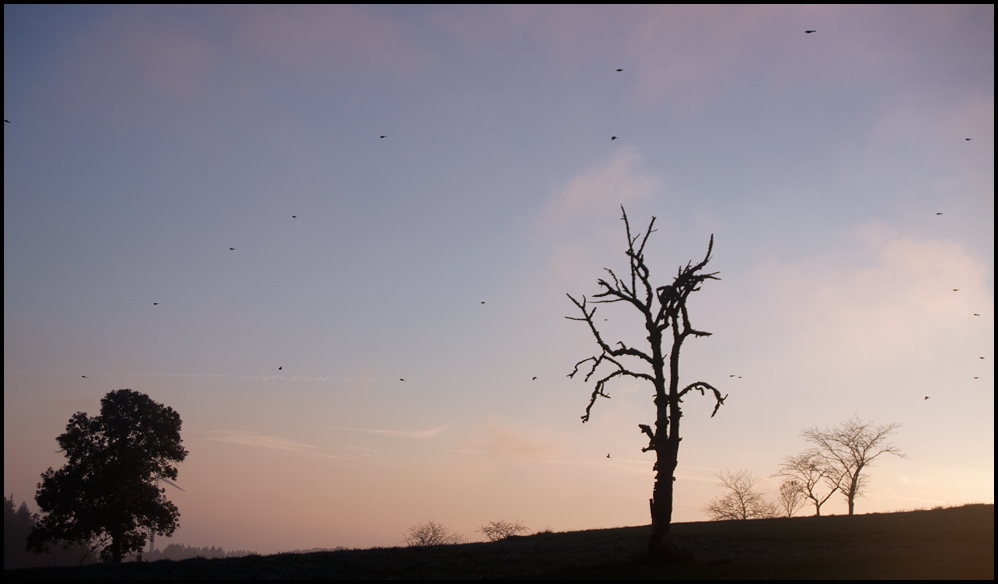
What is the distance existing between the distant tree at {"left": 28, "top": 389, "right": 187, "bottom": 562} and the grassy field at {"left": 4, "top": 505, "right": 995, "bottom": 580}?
20.6 metres

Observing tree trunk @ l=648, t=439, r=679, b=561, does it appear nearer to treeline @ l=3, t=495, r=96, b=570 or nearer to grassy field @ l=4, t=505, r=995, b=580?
grassy field @ l=4, t=505, r=995, b=580

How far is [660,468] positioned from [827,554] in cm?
928

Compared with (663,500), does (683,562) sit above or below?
below

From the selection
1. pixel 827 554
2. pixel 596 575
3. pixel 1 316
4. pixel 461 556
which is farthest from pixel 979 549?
pixel 1 316

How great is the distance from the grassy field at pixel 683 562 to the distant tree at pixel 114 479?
20638 mm

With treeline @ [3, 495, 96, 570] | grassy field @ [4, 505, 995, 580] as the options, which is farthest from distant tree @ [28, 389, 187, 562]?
treeline @ [3, 495, 96, 570]

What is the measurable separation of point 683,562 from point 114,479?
41.6 metres

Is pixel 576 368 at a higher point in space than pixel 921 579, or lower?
higher

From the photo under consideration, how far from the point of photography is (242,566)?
26.6m

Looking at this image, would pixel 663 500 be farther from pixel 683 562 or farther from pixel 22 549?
pixel 22 549

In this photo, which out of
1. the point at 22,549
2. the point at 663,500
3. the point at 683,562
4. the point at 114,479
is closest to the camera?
the point at 683,562

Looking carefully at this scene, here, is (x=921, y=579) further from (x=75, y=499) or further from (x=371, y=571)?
(x=75, y=499)

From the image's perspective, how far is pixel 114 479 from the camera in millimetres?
44844

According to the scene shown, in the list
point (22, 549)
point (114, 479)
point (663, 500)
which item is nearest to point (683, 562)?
point (663, 500)
